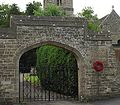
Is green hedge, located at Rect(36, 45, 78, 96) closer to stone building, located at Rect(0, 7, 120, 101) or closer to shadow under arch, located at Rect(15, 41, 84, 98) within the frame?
shadow under arch, located at Rect(15, 41, 84, 98)

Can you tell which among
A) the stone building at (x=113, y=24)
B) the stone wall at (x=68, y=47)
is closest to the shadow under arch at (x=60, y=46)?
the stone wall at (x=68, y=47)

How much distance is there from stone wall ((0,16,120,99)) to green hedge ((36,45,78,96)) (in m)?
1.05

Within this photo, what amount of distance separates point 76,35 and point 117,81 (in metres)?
3.25

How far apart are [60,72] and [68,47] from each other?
3.28 metres

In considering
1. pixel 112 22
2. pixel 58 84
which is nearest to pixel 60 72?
pixel 58 84

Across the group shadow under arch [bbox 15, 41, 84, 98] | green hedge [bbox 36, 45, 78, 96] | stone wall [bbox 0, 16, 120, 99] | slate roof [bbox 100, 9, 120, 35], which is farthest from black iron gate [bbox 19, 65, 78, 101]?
slate roof [bbox 100, 9, 120, 35]

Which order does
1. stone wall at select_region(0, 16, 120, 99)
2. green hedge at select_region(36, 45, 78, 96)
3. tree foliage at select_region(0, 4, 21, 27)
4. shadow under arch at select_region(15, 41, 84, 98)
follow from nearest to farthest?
stone wall at select_region(0, 16, 120, 99) → shadow under arch at select_region(15, 41, 84, 98) → green hedge at select_region(36, 45, 78, 96) → tree foliage at select_region(0, 4, 21, 27)

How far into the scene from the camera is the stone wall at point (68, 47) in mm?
15891

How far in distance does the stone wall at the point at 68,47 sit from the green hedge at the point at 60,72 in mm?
1049

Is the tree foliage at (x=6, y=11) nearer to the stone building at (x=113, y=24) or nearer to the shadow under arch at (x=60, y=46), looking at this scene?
the stone building at (x=113, y=24)

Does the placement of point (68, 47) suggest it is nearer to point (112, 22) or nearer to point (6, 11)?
point (112, 22)

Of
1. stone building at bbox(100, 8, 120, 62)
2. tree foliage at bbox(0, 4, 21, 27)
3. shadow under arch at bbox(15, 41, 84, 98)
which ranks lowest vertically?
shadow under arch at bbox(15, 41, 84, 98)

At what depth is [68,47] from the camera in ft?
55.1

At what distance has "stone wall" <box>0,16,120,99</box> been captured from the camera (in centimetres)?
1589
